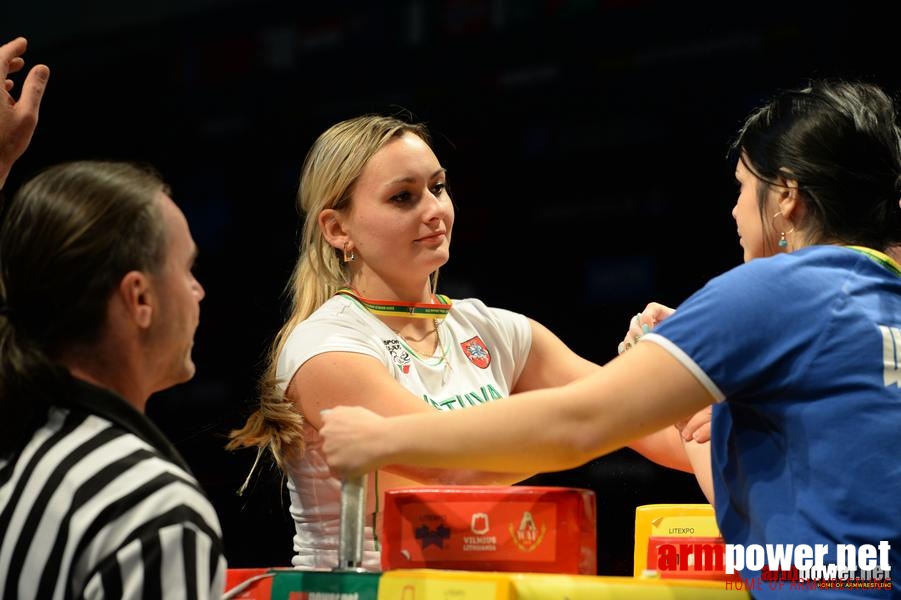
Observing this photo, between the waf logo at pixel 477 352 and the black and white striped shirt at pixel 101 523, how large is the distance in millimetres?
1053

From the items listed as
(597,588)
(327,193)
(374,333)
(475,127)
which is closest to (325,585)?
(597,588)

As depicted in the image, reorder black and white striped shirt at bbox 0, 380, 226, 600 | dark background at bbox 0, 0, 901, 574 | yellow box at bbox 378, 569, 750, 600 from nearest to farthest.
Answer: black and white striped shirt at bbox 0, 380, 226, 600, yellow box at bbox 378, 569, 750, 600, dark background at bbox 0, 0, 901, 574

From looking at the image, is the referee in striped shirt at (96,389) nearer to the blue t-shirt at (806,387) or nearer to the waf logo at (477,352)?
the blue t-shirt at (806,387)

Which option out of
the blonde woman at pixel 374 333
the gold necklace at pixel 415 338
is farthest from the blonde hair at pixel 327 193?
the gold necklace at pixel 415 338

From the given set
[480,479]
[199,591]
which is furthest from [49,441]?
[480,479]

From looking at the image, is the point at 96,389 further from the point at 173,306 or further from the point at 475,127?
the point at 475,127

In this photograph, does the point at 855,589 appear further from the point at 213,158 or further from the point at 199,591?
the point at 213,158

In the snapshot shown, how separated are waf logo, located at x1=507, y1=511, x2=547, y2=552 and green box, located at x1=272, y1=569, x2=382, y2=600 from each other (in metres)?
0.18

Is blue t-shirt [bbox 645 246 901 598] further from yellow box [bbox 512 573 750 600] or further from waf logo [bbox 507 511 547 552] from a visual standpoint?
waf logo [bbox 507 511 547 552]

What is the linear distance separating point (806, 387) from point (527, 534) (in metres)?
0.40

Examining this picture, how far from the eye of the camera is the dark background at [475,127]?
11.6ft

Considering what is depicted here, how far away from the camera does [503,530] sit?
1.39 metres

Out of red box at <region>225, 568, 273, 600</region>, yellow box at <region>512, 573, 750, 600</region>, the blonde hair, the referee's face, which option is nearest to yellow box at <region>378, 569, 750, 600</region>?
yellow box at <region>512, 573, 750, 600</region>

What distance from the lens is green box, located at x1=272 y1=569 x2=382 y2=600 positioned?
52.4 inches
